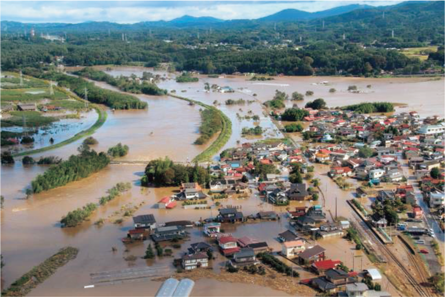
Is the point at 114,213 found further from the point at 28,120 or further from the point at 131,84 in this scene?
the point at 131,84

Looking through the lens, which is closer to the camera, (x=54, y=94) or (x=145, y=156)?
(x=145, y=156)

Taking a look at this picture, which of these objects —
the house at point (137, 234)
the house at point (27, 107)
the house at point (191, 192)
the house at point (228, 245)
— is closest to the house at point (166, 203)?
the house at point (191, 192)

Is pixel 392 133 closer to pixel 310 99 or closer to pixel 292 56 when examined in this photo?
pixel 310 99

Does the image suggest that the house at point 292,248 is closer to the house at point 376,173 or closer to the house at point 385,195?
the house at point 385,195

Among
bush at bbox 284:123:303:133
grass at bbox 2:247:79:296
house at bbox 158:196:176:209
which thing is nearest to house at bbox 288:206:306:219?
house at bbox 158:196:176:209

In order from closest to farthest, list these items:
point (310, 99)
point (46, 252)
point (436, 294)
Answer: point (436, 294), point (46, 252), point (310, 99)

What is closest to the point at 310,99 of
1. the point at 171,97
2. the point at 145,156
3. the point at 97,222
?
the point at 171,97
